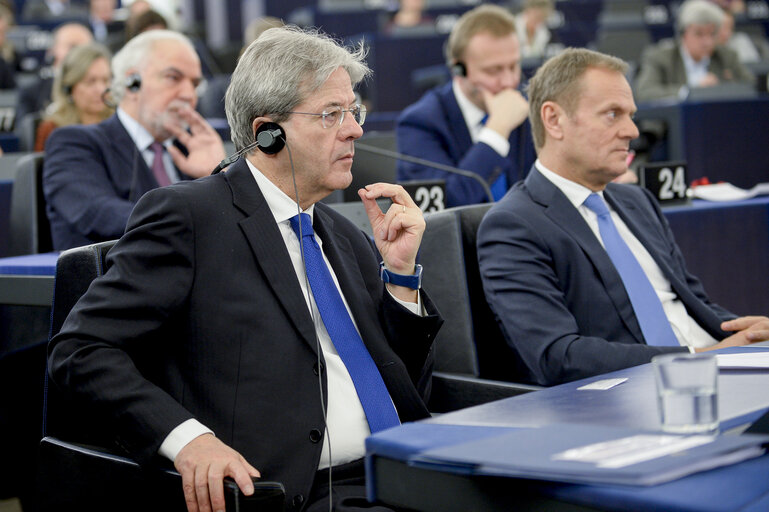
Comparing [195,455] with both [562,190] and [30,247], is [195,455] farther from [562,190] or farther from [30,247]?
[30,247]

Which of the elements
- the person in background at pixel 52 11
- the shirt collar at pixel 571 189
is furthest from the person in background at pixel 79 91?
the person in background at pixel 52 11

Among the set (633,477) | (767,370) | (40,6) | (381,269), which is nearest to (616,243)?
(381,269)

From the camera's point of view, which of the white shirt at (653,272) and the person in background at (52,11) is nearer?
the white shirt at (653,272)

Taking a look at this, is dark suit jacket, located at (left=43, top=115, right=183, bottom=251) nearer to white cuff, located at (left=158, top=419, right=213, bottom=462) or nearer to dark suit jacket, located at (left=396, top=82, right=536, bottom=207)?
dark suit jacket, located at (left=396, top=82, right=536, bottom=207)

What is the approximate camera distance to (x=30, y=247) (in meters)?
3.11

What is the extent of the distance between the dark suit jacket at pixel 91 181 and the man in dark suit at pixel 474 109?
1045 mm

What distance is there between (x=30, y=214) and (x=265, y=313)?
5.46 feet

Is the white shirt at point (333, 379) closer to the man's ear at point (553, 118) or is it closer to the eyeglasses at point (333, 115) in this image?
the eyeglasses at point (333, 115)

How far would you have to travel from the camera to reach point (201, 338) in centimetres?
169

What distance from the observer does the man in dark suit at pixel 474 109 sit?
3709 millimetres

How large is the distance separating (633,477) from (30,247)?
2.47m

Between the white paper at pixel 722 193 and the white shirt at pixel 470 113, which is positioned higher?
the white shirt at pixel 470 113

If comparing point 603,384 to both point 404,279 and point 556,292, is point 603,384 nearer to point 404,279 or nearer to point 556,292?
point 404,279

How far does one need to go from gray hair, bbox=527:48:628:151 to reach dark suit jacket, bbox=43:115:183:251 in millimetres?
1159
